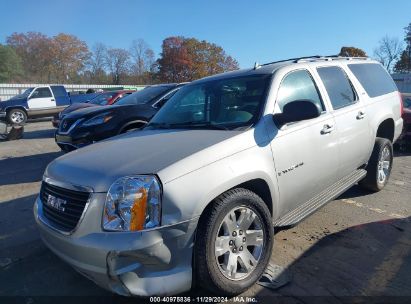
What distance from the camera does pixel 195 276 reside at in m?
2.79

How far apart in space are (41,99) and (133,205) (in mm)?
18413

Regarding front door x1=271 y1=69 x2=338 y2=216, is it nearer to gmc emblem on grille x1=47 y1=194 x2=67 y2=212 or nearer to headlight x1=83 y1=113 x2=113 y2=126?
gmc emblem on grille x1=47 y1=194 x2=67 y2=212

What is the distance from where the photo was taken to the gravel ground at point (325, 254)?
323cm

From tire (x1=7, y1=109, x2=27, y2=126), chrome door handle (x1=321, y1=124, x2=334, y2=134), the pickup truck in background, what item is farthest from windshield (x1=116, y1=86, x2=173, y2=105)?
tire (x1=7, y1=109, x2=27, y2=126)

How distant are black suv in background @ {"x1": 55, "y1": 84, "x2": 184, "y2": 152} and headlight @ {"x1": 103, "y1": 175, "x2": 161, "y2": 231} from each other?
15.6 ft

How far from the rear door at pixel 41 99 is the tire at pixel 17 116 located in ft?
1.56

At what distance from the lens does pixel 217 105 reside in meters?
4.01

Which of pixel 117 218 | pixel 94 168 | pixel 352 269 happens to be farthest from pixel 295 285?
pixel 94 168

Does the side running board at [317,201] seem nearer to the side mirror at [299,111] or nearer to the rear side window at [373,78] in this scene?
the side mirror at [299,111]

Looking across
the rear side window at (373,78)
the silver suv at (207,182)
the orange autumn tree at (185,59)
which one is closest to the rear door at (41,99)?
the silver suv at (207,182)

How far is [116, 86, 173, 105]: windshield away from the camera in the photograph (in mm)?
8227

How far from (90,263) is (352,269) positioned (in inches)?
90.1

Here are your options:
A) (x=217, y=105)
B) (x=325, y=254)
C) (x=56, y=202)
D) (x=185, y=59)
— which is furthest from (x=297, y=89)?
(x=185, y=59)

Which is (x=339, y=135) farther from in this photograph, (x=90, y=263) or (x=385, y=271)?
(x=90, y=263)
